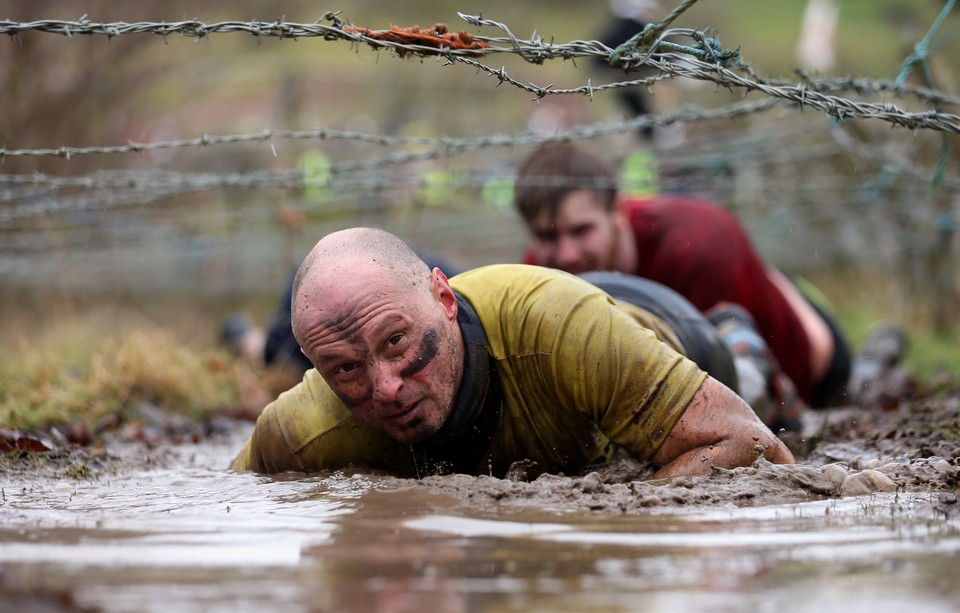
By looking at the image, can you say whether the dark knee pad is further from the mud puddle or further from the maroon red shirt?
the maroon red shirt

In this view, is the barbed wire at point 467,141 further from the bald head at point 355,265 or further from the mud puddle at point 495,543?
the mud puddle at point 495,543

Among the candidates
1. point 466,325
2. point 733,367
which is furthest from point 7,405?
point 733,367

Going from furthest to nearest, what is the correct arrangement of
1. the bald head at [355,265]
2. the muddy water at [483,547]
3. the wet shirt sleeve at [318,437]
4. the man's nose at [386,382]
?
the wet shirt sleeve at [318,437]
the bald head at [355,265]
the man's nose at [386,382]
the muddy water at [483,547]

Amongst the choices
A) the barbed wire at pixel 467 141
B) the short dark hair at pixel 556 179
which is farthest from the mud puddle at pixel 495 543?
the short dark hair at pixel 556 179

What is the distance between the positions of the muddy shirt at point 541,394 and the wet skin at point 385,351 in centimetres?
20

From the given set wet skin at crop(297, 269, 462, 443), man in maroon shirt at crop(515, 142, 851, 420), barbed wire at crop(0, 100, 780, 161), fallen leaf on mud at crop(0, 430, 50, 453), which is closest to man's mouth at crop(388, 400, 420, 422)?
wet skin at crop(297, 269, 462, 443)

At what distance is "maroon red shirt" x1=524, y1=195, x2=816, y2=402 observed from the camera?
22.5ft

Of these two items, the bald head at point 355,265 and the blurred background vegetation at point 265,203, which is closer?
the bald head at point 355,265

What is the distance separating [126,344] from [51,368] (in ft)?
1.76

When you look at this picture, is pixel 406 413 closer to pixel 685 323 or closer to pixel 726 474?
pixel 726 474

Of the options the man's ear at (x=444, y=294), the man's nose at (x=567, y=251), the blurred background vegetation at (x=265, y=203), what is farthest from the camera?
the blurred background vegetation at (x=265, y=203)

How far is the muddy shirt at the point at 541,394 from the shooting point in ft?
12.5

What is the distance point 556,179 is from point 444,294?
3.01m

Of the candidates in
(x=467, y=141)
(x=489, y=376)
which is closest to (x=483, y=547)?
(x=489, y=376)
